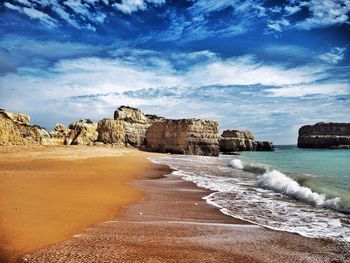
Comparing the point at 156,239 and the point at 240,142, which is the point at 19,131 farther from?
the point at 240,142

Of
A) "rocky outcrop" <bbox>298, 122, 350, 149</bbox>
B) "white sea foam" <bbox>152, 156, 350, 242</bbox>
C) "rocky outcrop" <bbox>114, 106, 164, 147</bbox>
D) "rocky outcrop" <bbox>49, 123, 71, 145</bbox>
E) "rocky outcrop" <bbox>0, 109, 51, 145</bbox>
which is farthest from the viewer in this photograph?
"rocky outcrop" <bbox>298, 122, 350, 149</bbox>

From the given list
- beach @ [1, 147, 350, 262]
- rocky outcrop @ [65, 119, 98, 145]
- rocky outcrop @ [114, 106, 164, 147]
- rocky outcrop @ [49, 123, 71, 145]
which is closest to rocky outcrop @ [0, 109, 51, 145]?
rocky outcrop @ [49, 123, 71, 145]

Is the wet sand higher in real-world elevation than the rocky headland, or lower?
lower

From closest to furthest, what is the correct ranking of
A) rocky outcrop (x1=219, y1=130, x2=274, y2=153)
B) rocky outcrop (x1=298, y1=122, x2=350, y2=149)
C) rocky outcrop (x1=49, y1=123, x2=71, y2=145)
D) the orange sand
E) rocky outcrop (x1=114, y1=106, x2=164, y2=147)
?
1. the orange sand
2. rocky outcrop (x1=49, y1=123, x2=71, y2=145)
3. rocky outcrop (x1=114, y1=106, x2=164, y2=147)
4. rocky outcrop (x1=219, y1=130, x2=274, y2=153)
5. rocky outcrop (x1=298, y1=122, x2=350, y2=149)

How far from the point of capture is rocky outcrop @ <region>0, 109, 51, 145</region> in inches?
1490

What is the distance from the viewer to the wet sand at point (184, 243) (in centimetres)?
475

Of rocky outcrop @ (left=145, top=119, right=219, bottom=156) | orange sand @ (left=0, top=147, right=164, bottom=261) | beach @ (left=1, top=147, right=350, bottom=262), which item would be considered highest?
rocky outcrop @ (left=145, top=119, right=219, bottom=156)

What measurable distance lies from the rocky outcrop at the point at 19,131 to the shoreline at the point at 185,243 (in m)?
A: 34.8

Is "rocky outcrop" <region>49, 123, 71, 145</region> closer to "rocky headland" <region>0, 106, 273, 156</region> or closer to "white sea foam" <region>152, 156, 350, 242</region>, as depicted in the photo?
"rocky headland" <region>0, 106, 273, 156</region>

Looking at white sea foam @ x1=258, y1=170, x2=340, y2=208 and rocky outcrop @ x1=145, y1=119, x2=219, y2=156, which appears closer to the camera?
white sea foam @ x1=258, y1=170, x2=340, y2=208

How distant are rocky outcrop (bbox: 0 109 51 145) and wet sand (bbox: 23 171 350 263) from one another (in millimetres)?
34879

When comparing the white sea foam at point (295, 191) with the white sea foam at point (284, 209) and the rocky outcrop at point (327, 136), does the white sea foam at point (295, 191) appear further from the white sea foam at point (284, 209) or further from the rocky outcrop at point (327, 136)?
the rocky outcrop at point (327, 136)

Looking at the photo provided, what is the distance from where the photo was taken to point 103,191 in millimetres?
10758

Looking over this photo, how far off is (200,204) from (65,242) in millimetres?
5059
